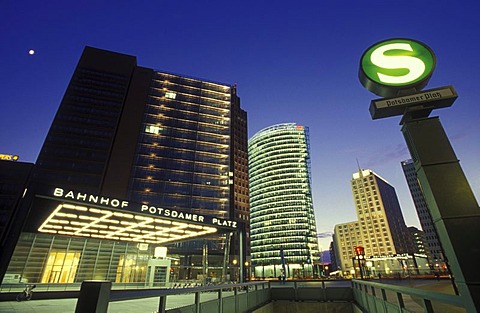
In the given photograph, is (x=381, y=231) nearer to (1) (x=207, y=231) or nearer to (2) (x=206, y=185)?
(2) (x=206, y=185)

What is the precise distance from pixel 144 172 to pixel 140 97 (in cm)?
2548

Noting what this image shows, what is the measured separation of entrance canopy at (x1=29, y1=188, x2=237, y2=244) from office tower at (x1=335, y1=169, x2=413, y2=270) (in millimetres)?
151535

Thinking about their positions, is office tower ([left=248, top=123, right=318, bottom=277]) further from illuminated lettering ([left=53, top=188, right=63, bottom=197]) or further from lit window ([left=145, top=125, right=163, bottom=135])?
illuminated lettering ([left=53, top=188, right=63, bottom=197])

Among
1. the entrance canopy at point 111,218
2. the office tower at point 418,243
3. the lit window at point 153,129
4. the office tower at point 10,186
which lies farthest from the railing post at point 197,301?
the office tower at point 418,243

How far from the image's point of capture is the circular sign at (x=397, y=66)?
13.7ft

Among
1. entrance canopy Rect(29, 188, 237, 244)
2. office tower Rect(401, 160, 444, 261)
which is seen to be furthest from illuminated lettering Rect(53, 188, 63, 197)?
office tower Rect(401, 160, 444, 261)

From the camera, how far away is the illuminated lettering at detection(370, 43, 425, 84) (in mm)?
4176

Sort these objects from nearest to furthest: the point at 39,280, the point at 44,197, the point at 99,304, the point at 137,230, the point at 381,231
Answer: the point at 99,304 < the point at 44,197 < the point at 137,230 < the point at 39,280 < the point at 381,231

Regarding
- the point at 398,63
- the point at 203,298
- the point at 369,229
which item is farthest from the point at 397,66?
the point at 369,229

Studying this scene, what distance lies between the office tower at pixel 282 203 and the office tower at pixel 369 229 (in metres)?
41.0

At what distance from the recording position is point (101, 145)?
7175cm

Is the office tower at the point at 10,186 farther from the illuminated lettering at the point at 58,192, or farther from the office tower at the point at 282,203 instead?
the office tower at the point at 282,203

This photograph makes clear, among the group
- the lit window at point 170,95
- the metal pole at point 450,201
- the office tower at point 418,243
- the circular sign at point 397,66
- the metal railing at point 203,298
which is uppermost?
the lit window at point 170,95

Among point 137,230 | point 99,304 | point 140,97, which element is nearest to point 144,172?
point 140,97
